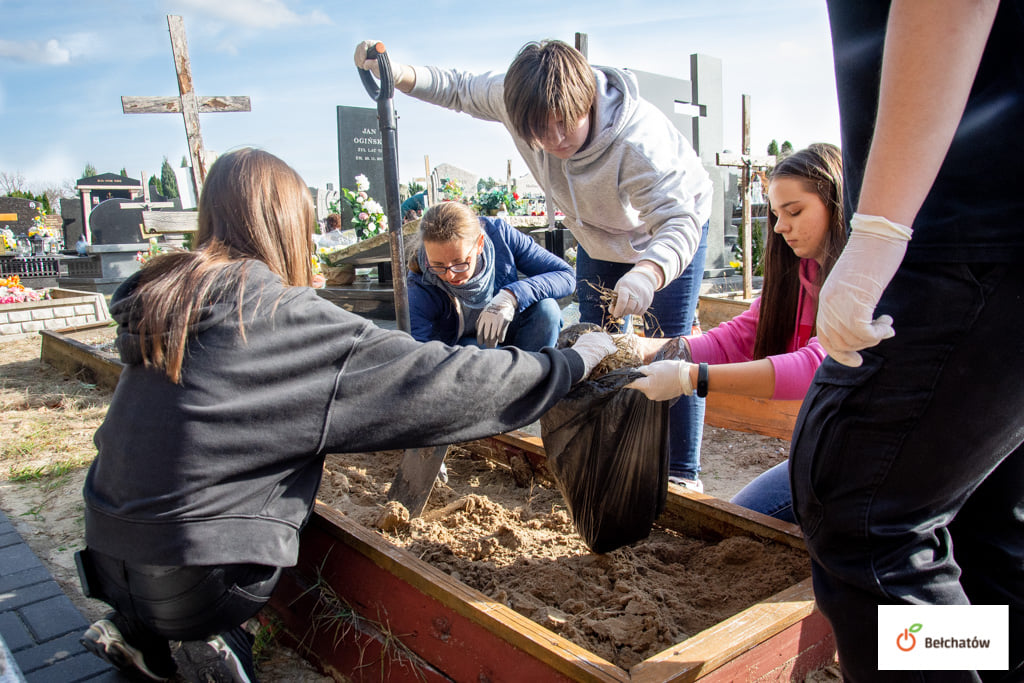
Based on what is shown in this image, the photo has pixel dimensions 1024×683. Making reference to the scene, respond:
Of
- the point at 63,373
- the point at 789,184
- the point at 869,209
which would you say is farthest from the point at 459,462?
the point at 63,373

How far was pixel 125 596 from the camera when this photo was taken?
56.9 inches

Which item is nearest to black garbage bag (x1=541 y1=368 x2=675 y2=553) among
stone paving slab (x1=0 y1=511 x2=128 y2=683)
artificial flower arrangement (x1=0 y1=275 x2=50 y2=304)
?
stone paving slab (x1=0 y1=511 x2=128 y2=683)

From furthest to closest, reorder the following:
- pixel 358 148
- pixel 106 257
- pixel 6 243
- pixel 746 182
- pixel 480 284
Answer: pixel 6 243, pixel 358 148, pixel 106 257, pixel 746 182, pixel 480 284

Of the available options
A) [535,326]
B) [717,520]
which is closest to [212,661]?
[717,520]

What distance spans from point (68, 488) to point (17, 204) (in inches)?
778

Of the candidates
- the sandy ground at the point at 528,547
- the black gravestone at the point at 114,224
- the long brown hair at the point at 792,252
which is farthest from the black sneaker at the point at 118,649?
the black gravestone at the point at 114,224

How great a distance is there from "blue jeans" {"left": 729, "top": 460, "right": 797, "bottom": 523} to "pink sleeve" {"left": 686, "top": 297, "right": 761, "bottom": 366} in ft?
1.16

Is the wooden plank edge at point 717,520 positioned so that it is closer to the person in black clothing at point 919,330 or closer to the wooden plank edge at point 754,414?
the person in black clothing at point 919,330

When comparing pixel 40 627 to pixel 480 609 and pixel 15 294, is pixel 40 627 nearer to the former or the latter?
pixel 480 609

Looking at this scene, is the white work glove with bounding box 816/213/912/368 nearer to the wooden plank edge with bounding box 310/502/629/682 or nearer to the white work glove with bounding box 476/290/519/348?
the wooden plank edge with bounding box 310/502/629/682

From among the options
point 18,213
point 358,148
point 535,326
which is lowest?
point 535,326

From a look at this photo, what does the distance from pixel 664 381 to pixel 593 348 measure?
7.8 inches

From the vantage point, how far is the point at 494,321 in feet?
8.90

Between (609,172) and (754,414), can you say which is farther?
(754,414)
